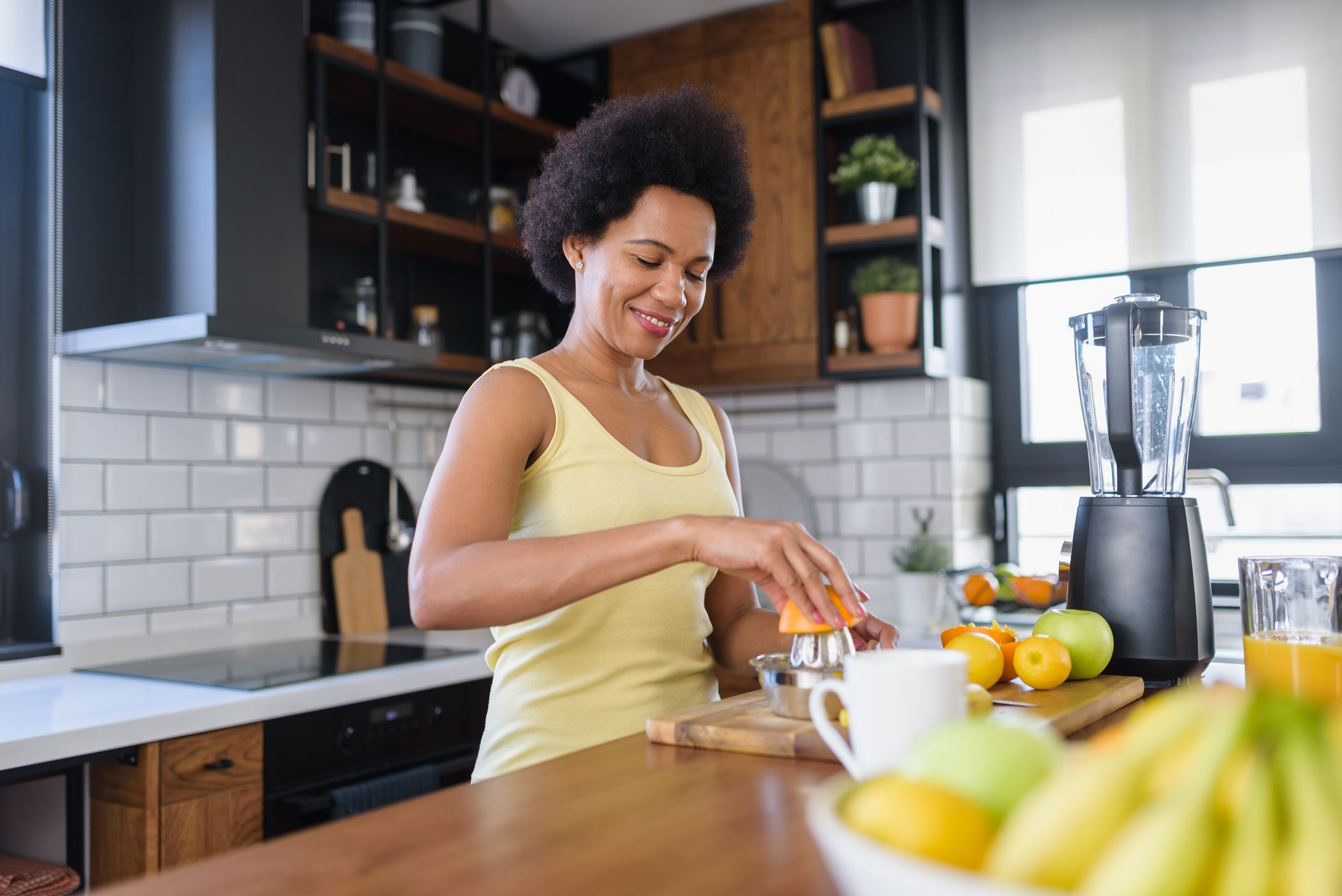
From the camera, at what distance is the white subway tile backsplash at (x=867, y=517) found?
3189 mm

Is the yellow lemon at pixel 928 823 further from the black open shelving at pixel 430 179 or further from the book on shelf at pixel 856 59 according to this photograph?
the book on shelf at pixel 856 59

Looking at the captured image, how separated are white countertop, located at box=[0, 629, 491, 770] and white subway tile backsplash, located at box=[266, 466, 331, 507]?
64cm

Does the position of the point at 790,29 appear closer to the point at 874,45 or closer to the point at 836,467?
the point at 874,45

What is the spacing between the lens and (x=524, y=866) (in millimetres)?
636

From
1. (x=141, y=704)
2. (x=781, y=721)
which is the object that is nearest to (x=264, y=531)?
(x=141, y=704)

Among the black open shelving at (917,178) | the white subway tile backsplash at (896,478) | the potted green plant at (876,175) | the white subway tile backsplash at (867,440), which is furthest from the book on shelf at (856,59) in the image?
the white subway tile backsplash at (896,478)

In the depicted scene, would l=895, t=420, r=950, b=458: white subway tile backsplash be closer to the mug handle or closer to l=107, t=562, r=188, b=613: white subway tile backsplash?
l=107, t=562, r=188, b=613: white subway tile backsplash

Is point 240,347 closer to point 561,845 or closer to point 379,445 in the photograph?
point 379,445

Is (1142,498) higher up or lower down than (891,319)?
lower down

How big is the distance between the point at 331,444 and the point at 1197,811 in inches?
109

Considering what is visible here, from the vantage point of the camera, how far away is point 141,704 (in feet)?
6.28

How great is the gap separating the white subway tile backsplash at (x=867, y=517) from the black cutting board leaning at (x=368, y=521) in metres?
1.27

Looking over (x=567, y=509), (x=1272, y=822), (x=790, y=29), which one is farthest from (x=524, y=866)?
(x=790, y=29)

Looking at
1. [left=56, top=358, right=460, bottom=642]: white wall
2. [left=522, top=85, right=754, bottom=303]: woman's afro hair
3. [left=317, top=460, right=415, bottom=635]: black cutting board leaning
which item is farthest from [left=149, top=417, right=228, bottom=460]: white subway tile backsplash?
[left=522, top=85, right=754, bottom=303]: woman's afro hair
